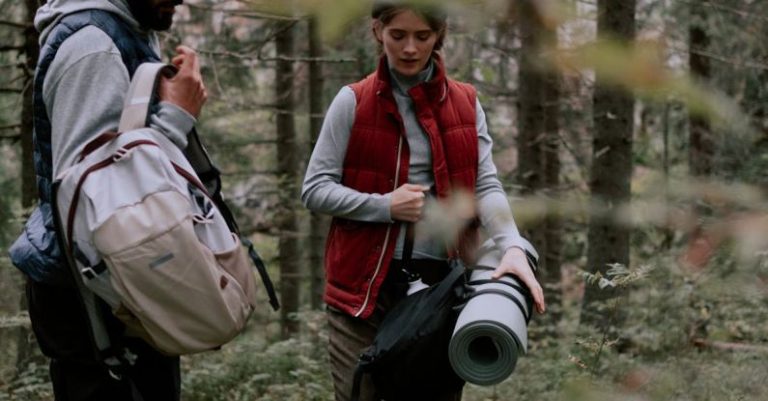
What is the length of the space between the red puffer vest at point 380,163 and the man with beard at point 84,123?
657 mm

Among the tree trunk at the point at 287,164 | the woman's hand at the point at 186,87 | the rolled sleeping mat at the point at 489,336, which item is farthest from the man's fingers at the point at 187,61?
the tree trunk at the point at 287,164

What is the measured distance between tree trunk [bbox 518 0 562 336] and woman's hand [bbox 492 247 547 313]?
51 centimetres

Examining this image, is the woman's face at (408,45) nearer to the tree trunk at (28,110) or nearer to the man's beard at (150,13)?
the man's beard at (150,13)

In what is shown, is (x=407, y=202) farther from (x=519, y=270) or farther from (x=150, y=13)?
(x=150, y=13)

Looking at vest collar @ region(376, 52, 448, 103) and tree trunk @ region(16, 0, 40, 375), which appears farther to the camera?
tree trunk @ region(16, 0, 40, 375)

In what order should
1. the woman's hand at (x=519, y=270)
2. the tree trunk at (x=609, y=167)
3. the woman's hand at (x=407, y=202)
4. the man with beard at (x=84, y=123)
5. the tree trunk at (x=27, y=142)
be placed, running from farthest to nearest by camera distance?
the tree trunk at (x=609, y=167), the tree trunk at (x=27, y=142), the woman's hand at (x=407, y=202), the woman's hand at (x=519, y=270), the man with beard at (x=84, y=123)

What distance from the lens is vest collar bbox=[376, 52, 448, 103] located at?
3.12 m

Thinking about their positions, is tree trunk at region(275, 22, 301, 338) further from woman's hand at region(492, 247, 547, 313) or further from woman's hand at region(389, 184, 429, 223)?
woman's hand at region(492, 247, 547, 313)

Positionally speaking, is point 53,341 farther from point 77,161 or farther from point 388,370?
point 388,370

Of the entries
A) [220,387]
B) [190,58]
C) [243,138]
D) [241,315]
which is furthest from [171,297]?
[243,138]

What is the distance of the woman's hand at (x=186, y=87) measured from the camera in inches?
102

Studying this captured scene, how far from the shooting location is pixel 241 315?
260cm

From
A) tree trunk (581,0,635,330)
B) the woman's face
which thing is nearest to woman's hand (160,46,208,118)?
the woman's face

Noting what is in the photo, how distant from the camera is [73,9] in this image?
2.60 metres
